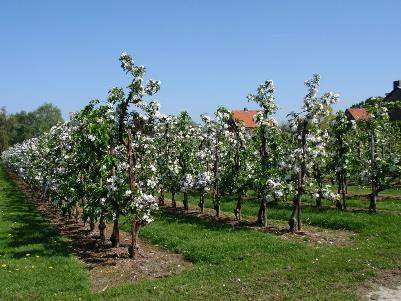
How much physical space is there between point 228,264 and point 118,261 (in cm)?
415

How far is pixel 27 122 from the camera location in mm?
142375

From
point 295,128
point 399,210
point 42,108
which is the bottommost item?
point 399,210

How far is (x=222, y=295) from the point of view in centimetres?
1300

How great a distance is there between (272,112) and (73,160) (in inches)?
406

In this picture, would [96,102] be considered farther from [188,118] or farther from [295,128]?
[188,118]

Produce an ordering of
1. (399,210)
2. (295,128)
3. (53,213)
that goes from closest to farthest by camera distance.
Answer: (295,128), (399,210), (53,213)

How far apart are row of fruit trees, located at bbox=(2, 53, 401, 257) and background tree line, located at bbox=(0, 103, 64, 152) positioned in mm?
108279

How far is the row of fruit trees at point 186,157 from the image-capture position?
17.2m

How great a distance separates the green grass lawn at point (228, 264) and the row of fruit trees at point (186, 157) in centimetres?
205

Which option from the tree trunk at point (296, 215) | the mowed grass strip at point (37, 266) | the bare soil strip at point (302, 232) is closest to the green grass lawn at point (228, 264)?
the mowed grass strip at point (37, 266)

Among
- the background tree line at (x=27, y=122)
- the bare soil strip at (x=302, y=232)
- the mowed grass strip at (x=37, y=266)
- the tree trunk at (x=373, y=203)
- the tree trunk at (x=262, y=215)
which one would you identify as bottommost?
the mowed grass strip at (x=37, y=266)

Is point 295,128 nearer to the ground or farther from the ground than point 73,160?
farther from the ground

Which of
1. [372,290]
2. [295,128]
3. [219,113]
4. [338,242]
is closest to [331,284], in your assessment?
[372,290]

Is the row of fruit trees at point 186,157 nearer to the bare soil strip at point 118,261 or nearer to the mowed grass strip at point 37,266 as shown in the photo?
the bare soil strip at point 118,261
